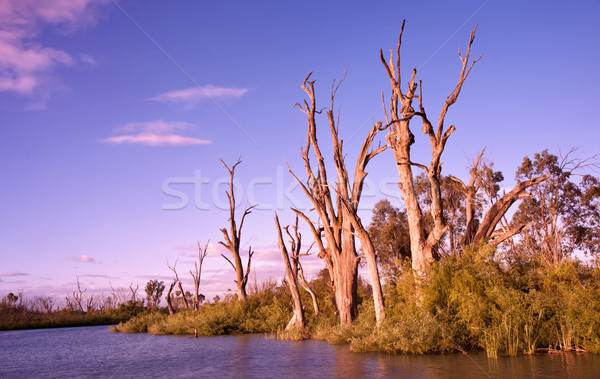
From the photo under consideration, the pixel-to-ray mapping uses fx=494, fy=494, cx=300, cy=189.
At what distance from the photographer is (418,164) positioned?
18.5 m

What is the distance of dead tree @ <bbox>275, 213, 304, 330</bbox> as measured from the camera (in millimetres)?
24297

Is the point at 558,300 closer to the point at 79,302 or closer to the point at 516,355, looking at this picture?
the point at 516,355

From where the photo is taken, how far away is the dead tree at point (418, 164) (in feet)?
59.1

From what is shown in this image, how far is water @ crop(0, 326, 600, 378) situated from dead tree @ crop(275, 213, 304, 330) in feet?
11.8

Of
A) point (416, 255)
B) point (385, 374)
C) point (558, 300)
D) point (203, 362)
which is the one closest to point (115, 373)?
point (203, 362)

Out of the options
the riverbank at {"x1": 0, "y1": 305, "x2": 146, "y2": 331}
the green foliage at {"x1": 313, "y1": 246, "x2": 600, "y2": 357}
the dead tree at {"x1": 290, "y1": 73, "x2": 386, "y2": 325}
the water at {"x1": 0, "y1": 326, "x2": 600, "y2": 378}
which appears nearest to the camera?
the water at {"x1": 0, "y1": 326, "x2": 600, "y2": 378}

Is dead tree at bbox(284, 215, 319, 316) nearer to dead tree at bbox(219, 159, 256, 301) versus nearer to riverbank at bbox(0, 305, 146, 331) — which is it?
dead tree at bbox(219, 159, 256, 301)

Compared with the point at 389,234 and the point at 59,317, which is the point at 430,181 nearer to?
the point at 389,234

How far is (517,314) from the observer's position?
1403 cm

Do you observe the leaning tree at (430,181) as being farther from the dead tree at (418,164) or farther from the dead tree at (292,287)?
the dead tree at (292,287)

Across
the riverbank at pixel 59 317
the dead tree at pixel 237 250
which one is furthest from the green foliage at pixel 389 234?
the riverbank at pixel 59 317

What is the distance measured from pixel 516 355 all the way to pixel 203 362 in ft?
31.0

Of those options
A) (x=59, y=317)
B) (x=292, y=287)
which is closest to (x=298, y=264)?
(x=292, y=287)

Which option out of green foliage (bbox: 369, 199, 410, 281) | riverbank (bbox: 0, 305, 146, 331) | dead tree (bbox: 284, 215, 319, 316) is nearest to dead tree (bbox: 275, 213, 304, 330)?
dead tree (bbox: 284, 215, 319, 316)
